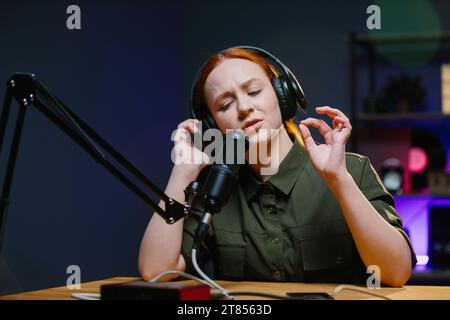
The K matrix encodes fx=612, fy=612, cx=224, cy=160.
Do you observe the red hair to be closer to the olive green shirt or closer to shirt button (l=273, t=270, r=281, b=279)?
the olive green shirt

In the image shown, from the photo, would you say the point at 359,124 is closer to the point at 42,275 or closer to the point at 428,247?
the point at 428,247

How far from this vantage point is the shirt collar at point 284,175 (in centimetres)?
158

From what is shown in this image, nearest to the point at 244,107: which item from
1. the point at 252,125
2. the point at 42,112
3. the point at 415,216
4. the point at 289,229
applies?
the point at 252,125

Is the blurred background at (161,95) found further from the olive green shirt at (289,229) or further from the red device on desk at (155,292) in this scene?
the red device on desk at (155,292)

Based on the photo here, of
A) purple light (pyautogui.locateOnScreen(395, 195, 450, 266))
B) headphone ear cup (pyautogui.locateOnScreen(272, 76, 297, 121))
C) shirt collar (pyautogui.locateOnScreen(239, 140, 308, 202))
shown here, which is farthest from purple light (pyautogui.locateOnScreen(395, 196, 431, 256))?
headphone ear cup (pyautogui.locateOnScreen(272, 76, 297, 121))

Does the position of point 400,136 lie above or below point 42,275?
above

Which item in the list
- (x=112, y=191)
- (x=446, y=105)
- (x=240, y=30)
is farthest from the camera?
(x=240, y=30)

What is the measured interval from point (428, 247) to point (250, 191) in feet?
6.80

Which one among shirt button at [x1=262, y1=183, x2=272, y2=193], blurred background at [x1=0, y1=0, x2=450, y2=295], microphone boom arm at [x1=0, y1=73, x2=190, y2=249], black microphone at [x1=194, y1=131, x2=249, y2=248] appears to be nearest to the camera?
microphone boom arm at [x1=0, y1=73, x2=190, y2=249]

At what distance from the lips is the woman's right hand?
0.44 ft

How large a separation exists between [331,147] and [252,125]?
26 cm

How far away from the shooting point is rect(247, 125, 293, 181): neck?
63.3 inches

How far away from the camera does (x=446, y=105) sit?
A: 347 centimetres
